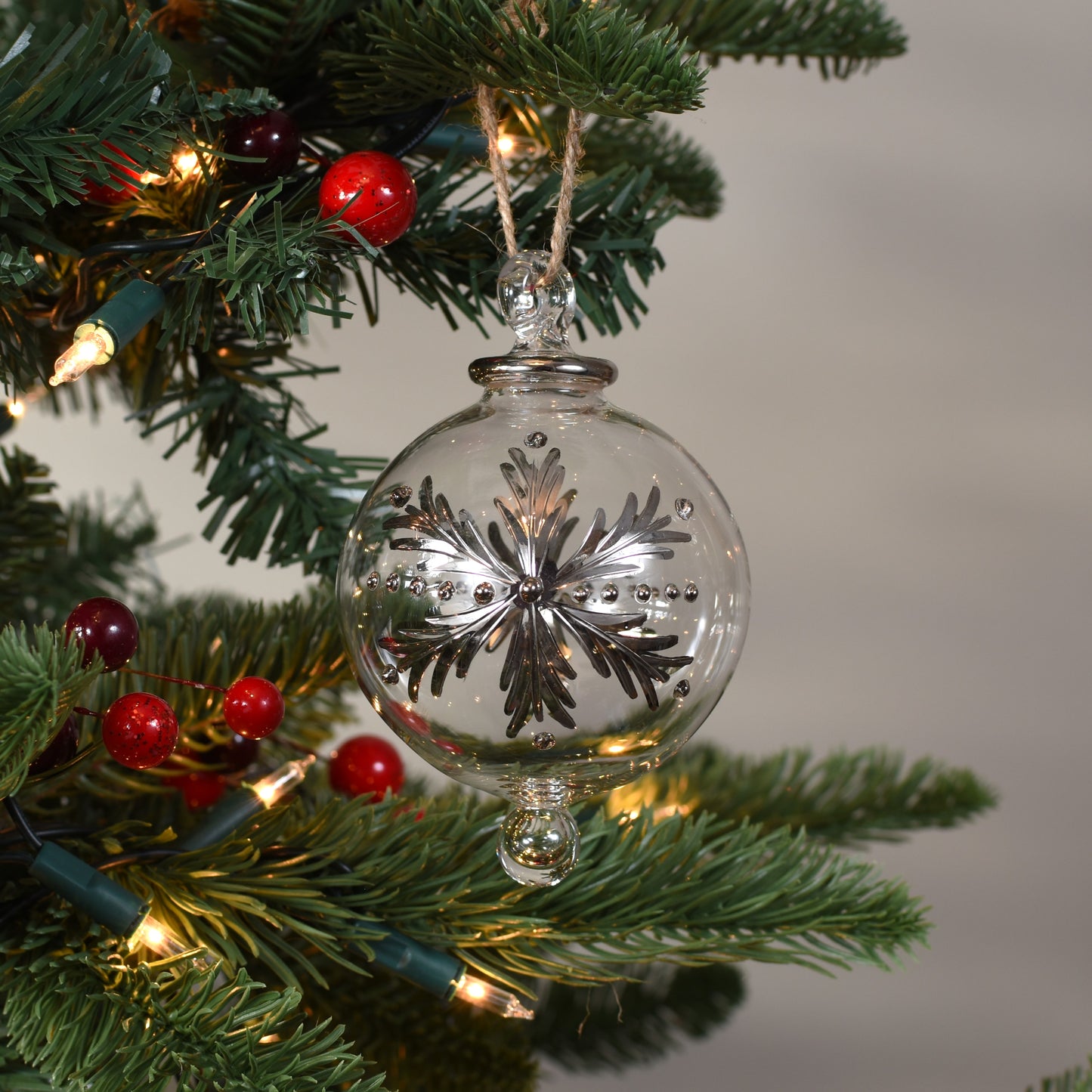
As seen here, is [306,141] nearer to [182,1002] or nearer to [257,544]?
[257,544]

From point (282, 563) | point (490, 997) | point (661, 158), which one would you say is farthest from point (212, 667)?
point (661, 158)

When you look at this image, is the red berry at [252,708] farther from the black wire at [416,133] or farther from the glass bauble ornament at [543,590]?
the black wire at [416,133]

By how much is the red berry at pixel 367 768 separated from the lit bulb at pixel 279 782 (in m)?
0.09

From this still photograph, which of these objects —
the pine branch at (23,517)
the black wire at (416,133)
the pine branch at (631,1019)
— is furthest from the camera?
the pine branch at (631,1019)

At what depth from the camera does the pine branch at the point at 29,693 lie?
0.27 meters

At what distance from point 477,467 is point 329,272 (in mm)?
79

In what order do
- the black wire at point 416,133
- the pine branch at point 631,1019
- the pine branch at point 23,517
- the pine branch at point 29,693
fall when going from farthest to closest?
1. the pine branch at point 631,1019
2. the pine branch at point 23,517
3. the black wire at point 416,133
4. the pine branch at point 29,693

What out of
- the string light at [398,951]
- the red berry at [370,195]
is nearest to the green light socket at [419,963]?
the string light at [398,951]

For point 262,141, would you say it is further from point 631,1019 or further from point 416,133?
point 631,1019

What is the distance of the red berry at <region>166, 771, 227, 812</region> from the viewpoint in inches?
18.5

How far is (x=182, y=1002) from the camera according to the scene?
0.31 m

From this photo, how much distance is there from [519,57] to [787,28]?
18 centimetres

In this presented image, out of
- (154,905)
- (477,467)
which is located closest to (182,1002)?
(154,905)

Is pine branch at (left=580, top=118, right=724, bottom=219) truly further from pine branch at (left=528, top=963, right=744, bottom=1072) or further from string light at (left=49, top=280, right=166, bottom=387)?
pine branch at (left=528, top=963, right=744, bottom=1072)
